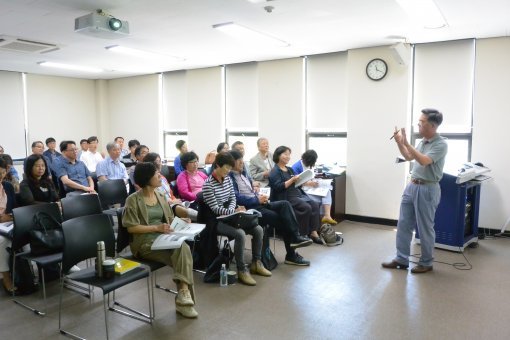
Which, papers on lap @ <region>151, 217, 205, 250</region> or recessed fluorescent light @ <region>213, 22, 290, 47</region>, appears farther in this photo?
recessed fluorescent light @ <region>213, 22, 290, 47</region>

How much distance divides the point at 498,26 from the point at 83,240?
16.0 feet

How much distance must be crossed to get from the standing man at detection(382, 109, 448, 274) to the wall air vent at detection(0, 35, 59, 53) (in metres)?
4.80

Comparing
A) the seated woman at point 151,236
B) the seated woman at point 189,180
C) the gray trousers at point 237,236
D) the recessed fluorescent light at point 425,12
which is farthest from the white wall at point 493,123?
the seated woman at point 151,236

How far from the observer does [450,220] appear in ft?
15.0

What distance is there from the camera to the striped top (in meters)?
3.58

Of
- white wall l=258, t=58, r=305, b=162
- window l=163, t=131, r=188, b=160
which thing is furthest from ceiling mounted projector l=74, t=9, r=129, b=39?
window l=163, t=131, r=188, b=160

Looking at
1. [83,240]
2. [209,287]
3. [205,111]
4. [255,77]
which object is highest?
[255,77]

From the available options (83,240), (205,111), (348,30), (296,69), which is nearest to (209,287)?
(83,240)

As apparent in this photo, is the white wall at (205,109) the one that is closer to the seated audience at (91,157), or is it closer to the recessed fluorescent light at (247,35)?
the seated audience at (91,157)

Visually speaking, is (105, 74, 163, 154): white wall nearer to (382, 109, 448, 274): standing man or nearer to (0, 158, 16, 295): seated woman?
(0, 158, 16, 295): seated woman

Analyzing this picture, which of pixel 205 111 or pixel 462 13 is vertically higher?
pixel 462 13

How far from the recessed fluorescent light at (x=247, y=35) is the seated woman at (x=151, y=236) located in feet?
7.58

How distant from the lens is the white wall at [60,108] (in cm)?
826

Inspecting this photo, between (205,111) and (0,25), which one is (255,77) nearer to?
(205,111)
